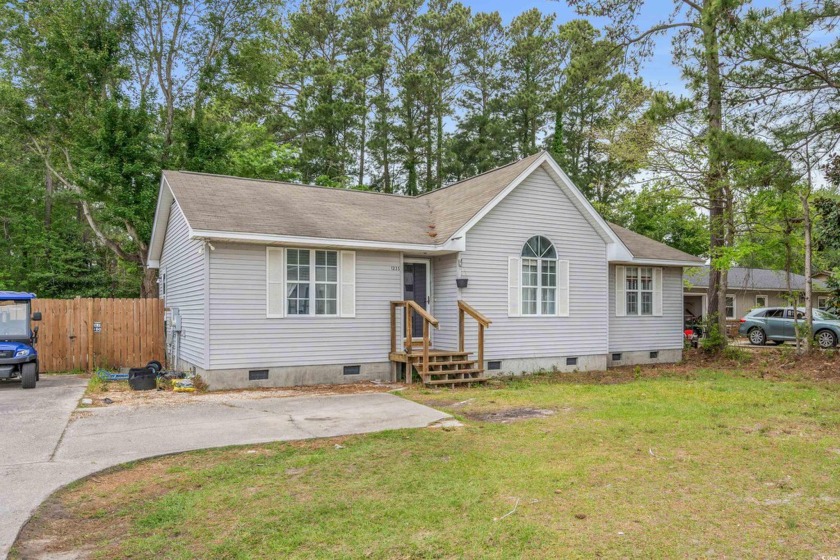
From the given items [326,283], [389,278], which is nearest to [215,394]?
[326,283]

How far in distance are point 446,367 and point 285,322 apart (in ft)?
11.1

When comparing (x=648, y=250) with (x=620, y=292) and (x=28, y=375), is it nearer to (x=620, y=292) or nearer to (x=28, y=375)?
(x=620, y=292)

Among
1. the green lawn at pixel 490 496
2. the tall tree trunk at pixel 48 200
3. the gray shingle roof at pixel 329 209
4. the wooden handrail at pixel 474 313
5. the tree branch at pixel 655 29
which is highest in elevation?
the tree branch at pixel 655 29

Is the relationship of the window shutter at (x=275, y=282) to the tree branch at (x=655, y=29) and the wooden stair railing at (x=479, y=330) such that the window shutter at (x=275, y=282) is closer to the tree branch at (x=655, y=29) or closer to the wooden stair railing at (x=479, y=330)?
the wooden stair railing at (x=479, y=330)

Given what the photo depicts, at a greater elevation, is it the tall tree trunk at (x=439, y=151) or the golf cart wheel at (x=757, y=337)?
the tall tree trunk at (x=439, y=151)

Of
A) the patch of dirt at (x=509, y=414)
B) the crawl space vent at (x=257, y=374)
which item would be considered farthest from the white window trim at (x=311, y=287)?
the patch of dirt at (x=509, y=414)

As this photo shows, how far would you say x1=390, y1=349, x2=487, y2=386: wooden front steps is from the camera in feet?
37.0

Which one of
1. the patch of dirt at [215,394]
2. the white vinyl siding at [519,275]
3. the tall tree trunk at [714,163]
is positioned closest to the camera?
the patch of dirt at [215,394]

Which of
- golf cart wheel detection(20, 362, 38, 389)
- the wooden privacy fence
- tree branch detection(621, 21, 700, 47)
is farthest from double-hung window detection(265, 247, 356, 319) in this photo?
→ tree branch detection(621, 21, 700, 47)

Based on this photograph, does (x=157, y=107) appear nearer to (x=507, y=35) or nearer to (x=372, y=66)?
(x=372, y=66)

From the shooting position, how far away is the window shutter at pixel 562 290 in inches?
534

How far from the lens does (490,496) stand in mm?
4594

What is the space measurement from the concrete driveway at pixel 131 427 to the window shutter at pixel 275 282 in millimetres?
1935

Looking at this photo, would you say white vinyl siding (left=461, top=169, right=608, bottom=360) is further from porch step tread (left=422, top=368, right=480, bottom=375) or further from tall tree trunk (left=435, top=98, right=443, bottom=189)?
tall tree trunk (left=435, top=98, right=443, bottom=189)
